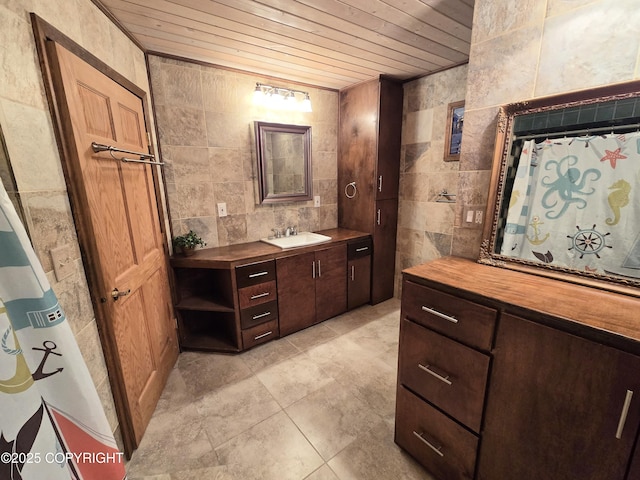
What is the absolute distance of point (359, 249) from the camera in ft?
9.55

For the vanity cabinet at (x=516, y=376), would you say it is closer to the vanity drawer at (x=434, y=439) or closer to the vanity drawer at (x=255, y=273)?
the vanity drawer at (x=434, y=439)

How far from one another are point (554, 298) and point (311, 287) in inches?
75.0

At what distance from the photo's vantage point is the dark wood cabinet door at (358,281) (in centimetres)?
291

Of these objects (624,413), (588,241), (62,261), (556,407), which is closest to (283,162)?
(62,261)

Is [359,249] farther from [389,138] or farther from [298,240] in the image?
[389,138]

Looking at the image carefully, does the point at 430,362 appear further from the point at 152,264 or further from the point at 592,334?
the point at 152,264

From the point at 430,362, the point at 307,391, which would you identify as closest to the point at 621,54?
the point at 430,362

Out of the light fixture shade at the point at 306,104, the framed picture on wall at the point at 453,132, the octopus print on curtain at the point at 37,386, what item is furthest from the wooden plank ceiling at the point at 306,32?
the octopus print on curtain at the point at 37,386

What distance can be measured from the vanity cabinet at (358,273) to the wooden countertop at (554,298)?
1.44 m

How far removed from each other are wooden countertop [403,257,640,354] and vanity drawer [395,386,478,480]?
629 millimetres

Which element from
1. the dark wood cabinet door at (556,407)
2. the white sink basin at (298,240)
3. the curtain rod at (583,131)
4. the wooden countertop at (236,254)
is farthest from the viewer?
the white sink basin at (298,240)

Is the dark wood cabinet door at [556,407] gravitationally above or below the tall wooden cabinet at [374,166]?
below

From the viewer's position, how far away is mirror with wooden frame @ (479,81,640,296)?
3.47 ft

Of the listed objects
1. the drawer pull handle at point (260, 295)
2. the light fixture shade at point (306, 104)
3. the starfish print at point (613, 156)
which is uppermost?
the light fixture shade at point (306, 104)
